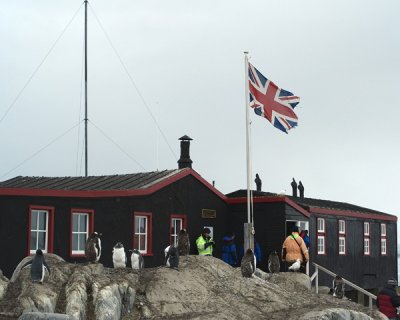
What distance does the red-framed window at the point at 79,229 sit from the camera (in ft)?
80.0

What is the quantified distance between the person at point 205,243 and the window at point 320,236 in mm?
6297

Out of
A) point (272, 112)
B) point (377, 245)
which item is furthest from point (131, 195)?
point (377, 245)

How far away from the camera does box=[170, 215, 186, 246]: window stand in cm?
2841

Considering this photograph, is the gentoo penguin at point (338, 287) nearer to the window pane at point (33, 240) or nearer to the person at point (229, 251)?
the person at point (229, 251)

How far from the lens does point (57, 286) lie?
63.2 ft

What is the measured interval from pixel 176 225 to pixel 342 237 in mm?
9467

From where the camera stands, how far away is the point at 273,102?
27.2 m

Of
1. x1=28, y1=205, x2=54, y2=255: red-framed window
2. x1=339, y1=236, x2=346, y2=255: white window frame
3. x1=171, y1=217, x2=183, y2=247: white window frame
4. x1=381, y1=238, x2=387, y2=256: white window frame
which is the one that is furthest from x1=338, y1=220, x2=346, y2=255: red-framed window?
x1=28, y1=205, x2=54, y2=255: red-framed window

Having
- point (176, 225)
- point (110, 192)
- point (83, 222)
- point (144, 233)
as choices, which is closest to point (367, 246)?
point (176, 225)

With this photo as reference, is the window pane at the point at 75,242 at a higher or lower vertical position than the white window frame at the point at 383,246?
higher

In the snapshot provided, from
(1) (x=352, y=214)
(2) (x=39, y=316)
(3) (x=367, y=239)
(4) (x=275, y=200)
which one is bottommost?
(2) (x=39, y=316)

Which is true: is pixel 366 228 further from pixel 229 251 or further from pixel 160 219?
pixel 160 219

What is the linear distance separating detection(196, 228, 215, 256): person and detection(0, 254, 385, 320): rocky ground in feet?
13.5

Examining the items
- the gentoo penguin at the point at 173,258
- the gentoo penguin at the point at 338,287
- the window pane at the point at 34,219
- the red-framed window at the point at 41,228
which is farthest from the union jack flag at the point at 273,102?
the window pane at the point at 34,219
